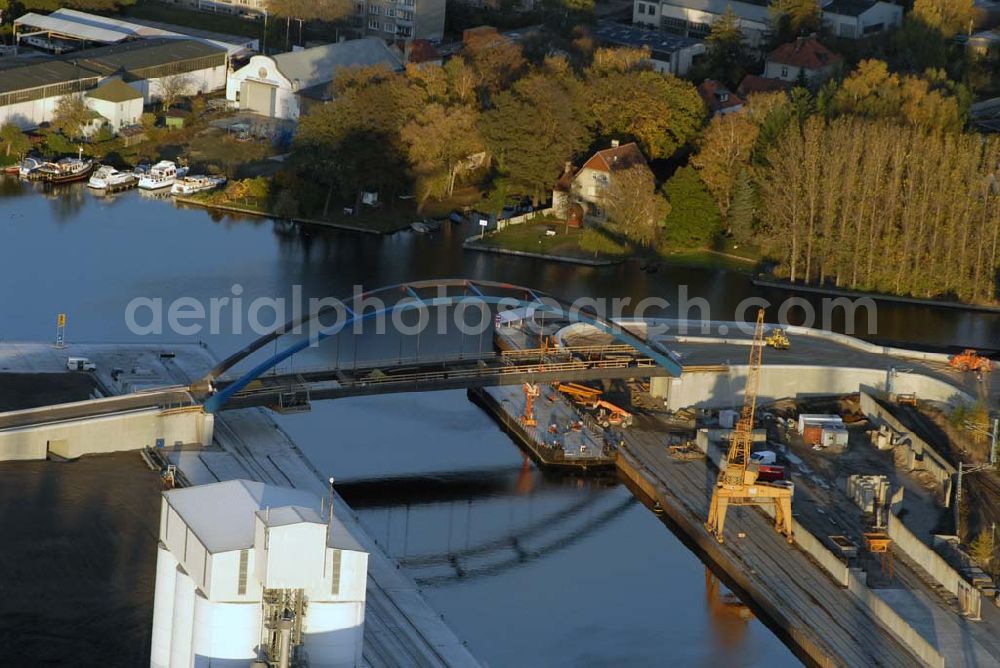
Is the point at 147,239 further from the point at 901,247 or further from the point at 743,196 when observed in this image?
the point at 901,247

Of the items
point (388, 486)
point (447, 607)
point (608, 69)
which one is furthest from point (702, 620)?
point (608, 69)

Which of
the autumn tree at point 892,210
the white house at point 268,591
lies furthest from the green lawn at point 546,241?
the white house at point 268,591

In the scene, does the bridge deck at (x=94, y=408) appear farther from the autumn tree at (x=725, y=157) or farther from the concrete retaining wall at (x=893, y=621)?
the autumn tree at (x=725, y=157)

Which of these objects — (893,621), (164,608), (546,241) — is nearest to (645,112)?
(546,241)

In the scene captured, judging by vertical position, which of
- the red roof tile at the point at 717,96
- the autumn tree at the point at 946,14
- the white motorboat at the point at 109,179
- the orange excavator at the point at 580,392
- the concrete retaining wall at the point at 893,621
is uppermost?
the autumn tree at the point at 946,14

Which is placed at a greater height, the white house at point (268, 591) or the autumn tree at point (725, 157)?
the autumn tree at point (725, 157)

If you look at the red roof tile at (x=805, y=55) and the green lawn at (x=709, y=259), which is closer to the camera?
the green lawn at (x=709, y=259)
